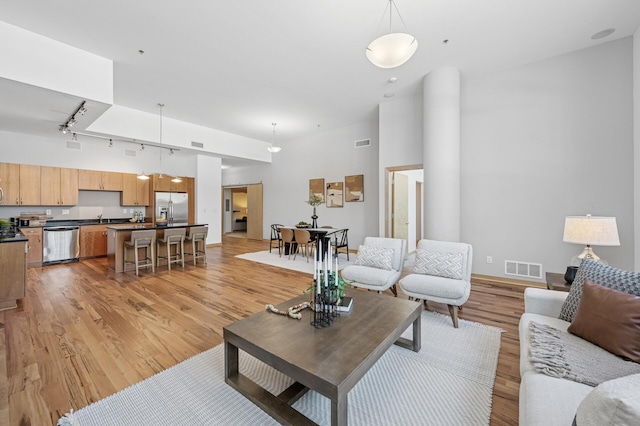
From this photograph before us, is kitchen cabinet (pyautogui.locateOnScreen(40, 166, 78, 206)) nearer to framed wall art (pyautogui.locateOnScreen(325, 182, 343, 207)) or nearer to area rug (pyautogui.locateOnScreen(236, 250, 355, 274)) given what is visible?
area rug (pyautogui.locateOnScreen(236, 250, 355, 274))

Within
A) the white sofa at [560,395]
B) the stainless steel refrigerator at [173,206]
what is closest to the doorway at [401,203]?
the white sofa at [560,395]

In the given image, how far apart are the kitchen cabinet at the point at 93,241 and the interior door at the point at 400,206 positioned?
731cm

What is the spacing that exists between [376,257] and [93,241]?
7198 millimetres

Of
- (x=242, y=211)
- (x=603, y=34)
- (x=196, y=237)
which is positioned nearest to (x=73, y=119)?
(x=196, y=237)

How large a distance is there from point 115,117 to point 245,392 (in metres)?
6.60

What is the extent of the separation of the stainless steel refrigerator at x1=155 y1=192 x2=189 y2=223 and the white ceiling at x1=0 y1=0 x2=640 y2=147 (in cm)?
283

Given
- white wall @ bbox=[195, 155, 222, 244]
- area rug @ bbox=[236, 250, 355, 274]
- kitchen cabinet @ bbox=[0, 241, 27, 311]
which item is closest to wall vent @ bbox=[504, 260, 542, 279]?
area rug @ bbox=[236, 250, 355, 274]

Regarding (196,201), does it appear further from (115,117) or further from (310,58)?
(310,58)

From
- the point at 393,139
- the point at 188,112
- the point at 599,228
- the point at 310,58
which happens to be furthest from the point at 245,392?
the point at 188,112

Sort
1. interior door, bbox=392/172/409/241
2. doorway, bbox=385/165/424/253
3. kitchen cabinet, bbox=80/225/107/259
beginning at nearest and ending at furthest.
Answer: doorway, bbox=385/165/424/253, interior door, bbox=392/172/409/241, kitchen cabinet, bbox=80/225/107/259

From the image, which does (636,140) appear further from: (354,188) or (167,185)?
(167,185)

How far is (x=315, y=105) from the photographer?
620 centimetres

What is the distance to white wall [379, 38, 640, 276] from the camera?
12.5 ft

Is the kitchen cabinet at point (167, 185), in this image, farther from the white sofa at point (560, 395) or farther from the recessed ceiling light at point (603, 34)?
the recessed ceiling light at point (603, 34)
